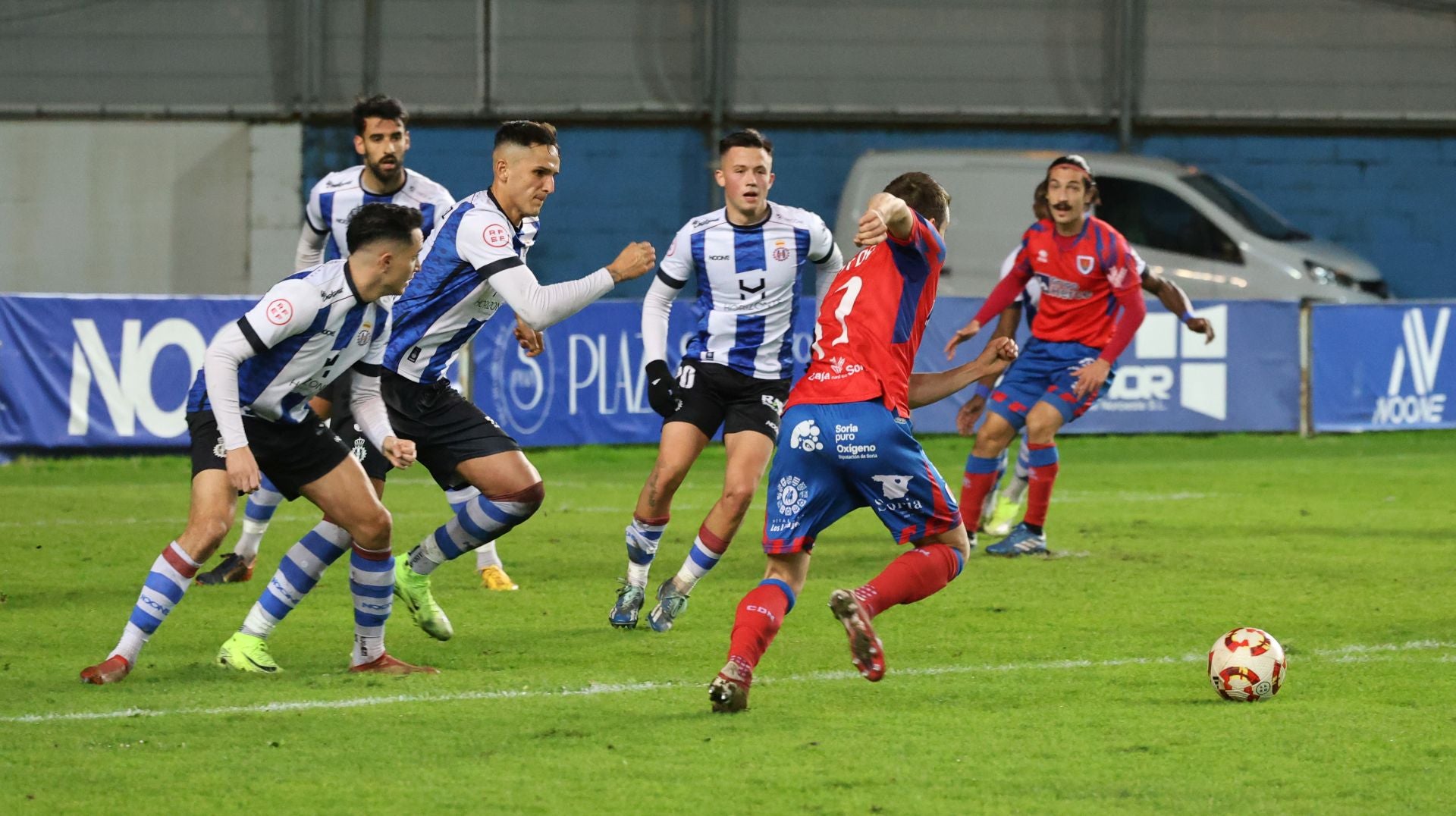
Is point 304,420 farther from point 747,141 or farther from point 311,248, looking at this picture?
point 311,248

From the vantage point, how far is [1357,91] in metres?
22.2

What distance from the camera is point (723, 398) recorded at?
8.13 m

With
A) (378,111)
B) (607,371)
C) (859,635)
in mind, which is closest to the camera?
(859,635)

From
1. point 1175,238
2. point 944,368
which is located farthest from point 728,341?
point 1175,238

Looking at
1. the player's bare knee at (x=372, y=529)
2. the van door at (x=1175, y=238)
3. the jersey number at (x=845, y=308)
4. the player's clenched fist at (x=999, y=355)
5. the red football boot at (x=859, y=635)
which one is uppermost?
the van door at (x=1175, y=238)

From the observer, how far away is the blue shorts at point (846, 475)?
6.04 m

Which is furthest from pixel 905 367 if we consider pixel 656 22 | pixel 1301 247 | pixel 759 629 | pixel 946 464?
pixel 656 22

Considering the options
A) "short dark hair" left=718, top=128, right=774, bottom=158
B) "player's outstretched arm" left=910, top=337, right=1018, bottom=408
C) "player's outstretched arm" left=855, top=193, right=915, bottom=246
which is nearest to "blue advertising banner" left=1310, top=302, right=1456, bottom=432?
"short dark hair" left=718, top=128, right=774, bottom=158

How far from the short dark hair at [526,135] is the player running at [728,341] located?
0.76 metres

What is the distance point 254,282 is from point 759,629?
16.2 meters

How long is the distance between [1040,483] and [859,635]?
14.9 ft

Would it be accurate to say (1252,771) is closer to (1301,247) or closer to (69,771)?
(69,771)

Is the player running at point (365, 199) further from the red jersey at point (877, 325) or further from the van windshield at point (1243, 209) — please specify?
the van windshield at point (1243, 209)

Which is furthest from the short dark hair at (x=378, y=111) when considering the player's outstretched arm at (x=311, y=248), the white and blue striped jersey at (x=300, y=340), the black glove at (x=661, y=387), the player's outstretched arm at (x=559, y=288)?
the white and blue striped jersey at (x=300, y=340)
